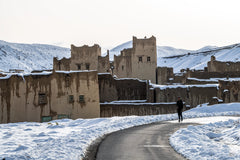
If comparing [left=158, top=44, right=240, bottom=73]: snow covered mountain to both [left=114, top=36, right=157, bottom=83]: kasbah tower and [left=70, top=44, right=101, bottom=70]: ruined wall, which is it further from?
[left=70, top=44, right=101, bottom=70]: ruined wall

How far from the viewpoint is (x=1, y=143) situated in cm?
1508

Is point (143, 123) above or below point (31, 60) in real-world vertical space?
below

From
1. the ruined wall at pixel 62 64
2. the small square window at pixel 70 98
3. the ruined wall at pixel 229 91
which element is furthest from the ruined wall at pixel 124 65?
the small square window at pixel 70 98

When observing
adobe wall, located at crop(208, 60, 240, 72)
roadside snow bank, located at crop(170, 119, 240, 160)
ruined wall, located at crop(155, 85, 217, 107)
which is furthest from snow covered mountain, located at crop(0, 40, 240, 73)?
roadside snow bank, located at crop(170, 119, 240, 160)

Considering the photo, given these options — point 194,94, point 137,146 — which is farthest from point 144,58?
point 137,146

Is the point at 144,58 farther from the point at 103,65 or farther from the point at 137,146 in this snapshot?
the point at 137,146

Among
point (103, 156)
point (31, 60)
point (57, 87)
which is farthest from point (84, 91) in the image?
point (31, 60)

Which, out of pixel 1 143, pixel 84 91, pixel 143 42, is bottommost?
pixel 1 143

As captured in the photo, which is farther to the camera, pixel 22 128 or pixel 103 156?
pixel 22 128

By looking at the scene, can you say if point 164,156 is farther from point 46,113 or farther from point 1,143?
point 46,113

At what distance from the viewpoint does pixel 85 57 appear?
195ft

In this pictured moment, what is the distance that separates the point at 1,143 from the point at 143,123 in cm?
935

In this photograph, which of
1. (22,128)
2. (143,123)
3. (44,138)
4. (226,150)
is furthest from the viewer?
(143,123)

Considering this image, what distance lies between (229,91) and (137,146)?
93.1 feet
